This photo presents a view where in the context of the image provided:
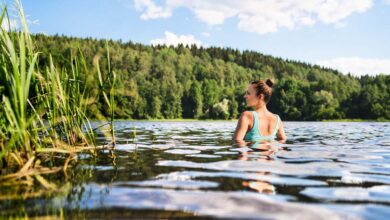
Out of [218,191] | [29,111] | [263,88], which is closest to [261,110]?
[263,88]

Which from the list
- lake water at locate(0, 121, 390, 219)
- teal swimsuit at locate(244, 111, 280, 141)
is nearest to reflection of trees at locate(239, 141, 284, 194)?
lake water at locate(0, 121, 390, 219)

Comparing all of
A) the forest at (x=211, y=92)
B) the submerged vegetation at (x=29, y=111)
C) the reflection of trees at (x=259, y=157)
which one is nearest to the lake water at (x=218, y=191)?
the reflection of trees at (x=259, y=157)

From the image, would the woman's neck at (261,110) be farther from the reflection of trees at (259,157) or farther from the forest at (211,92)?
the forest at (211,92)

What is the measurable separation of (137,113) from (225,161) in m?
91.0

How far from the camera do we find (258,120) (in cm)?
784

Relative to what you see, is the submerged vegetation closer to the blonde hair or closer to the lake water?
the lake water

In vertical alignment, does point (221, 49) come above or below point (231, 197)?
above

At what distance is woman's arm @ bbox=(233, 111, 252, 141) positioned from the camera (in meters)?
7.65

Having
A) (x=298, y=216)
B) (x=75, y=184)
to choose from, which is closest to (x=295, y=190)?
(x=298, y=216)

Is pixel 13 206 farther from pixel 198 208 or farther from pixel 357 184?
pixel 357 184

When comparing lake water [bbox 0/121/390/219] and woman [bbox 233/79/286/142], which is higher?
woman [bbox 233/79/286/142]

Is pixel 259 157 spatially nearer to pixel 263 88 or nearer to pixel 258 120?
pixel 258 120

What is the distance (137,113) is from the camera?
95.1 meters

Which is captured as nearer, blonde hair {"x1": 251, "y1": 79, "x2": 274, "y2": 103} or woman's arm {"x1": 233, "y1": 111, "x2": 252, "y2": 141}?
woman's arm {"x1": 233, "y1": 111, "x2": 252, "y2": 141}
